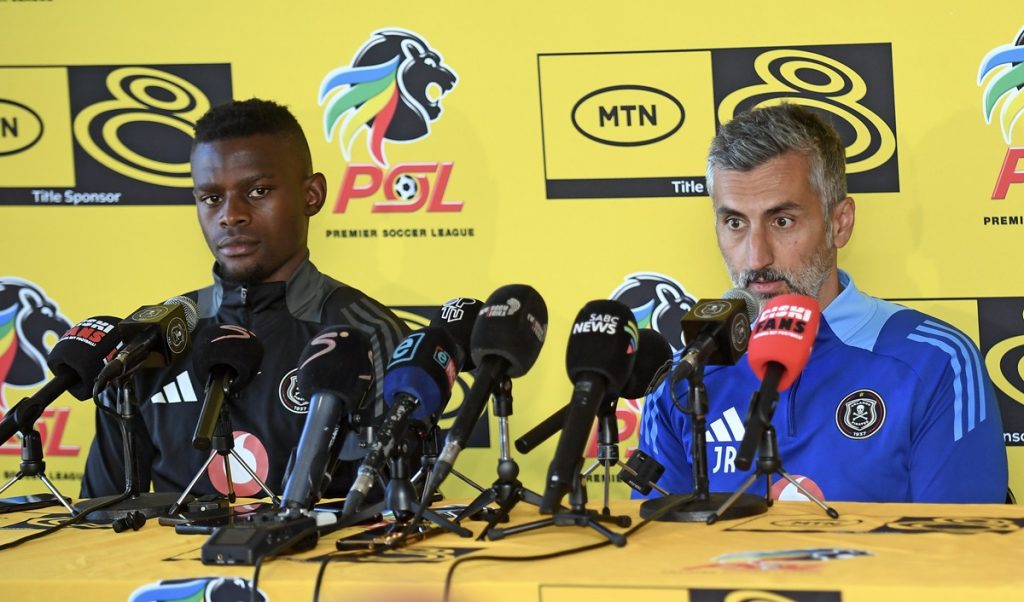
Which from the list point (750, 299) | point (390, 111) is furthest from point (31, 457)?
point (390, 111)

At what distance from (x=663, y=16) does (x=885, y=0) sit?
589mm

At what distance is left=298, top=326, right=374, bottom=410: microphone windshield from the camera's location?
174cm

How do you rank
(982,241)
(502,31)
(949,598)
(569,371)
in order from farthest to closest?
(502,31)
(982,241)
(569,371)
(949,598)

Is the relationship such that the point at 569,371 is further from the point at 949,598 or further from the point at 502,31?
the point at 502,31

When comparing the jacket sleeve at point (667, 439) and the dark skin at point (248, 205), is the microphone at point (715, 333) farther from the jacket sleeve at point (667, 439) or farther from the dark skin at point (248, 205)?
the dark skin at point (248, 205)

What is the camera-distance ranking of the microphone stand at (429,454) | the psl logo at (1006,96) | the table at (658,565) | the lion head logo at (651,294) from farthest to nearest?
the lion head logo at (651,294)
the psl logo at (1006,96)
the microphone stand at (429,454)
the table at (658,565)

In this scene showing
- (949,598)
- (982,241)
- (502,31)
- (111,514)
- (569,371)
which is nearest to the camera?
(949,598)

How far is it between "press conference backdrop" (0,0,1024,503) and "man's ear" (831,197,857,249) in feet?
2.08

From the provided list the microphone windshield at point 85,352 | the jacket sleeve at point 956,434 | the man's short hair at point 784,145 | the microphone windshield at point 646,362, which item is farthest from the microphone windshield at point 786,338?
the microphone windshield at point 85,352

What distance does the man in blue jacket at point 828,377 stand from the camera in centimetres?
225

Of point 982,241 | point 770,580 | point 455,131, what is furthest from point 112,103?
point 770,580

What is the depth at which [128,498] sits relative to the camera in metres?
2.16

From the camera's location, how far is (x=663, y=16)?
10.5ft

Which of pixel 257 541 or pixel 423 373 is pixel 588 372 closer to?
pixel 423 373
